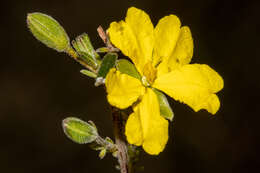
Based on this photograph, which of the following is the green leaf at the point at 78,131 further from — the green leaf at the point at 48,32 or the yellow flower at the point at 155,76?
the green leaf at the point at 48,32

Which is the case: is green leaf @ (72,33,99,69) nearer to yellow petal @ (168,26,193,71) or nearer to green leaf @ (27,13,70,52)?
green leaf @ (27,13,70,52)

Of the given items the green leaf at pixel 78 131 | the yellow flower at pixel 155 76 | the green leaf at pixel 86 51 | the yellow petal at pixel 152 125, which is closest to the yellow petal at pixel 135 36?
the yellow flower at pixel 155 76

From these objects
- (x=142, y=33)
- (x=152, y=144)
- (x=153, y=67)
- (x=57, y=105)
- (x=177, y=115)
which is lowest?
(x=177, y=115)

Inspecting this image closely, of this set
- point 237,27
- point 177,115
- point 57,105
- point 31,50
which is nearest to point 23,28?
point 31,50

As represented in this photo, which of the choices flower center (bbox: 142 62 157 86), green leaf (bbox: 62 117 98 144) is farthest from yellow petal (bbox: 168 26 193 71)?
green leaf (bbox: 62 117 98 144)

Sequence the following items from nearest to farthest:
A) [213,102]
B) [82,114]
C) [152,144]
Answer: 1. [152,144]
2. [213,102]
3. [82,114]

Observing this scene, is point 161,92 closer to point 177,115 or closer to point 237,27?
point 177,115
